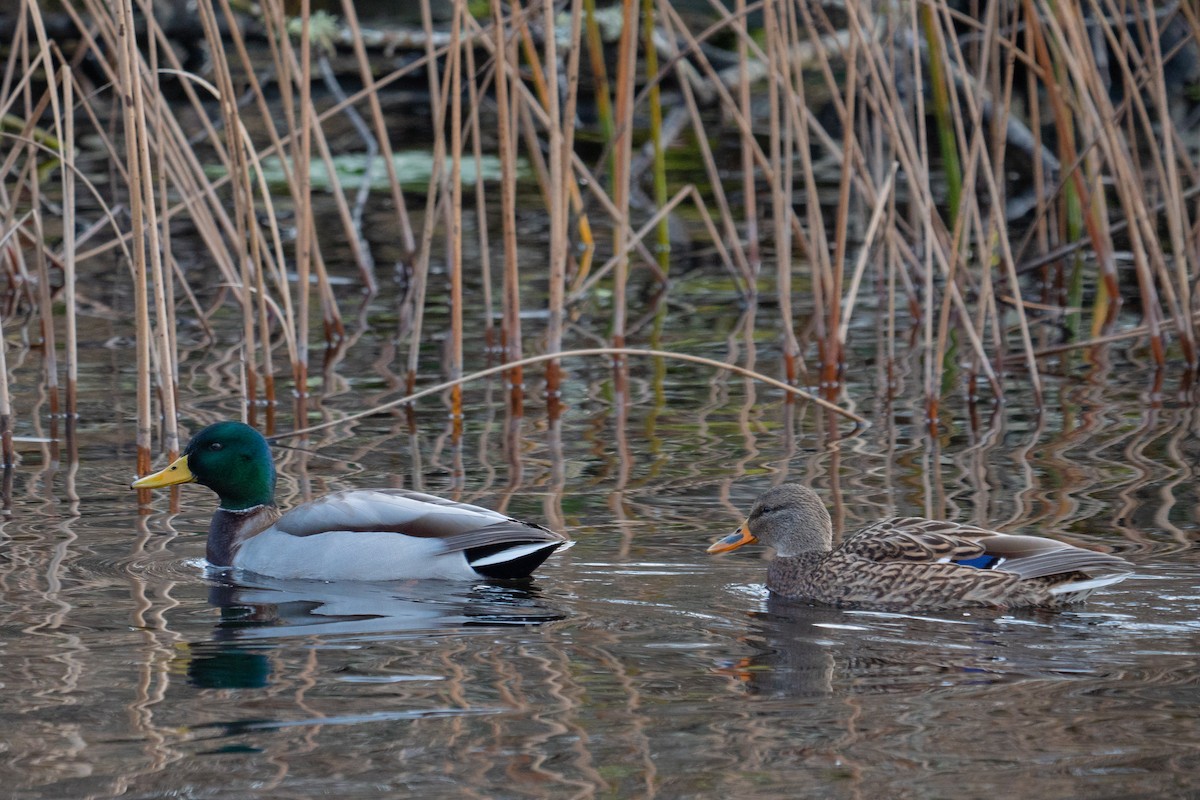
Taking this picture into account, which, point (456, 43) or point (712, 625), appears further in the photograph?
point (456, 43)

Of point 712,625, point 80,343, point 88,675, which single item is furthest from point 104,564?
point 80,343

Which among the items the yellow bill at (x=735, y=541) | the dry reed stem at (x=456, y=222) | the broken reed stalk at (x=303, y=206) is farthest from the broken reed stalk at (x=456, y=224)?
the yellow bill at (x=735, y=541)

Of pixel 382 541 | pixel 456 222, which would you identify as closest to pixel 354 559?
pixel 382 541

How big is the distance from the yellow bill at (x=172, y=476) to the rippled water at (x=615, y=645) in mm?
Answer: 163

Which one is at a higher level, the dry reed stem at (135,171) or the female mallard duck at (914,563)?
the dry reed stem at (135,171)

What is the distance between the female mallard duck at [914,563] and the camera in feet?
17.6

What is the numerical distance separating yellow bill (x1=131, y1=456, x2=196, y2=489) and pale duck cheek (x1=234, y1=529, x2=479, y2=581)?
19.4 inches

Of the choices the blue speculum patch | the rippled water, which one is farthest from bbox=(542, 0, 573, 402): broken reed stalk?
the blue speculum patch

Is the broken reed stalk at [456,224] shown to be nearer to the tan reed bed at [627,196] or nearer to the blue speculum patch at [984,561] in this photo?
the tan reed bed at [627,196]

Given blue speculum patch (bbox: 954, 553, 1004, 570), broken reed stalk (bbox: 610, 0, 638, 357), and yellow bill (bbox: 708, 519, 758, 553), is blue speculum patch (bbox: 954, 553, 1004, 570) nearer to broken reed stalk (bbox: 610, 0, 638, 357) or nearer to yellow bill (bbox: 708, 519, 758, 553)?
yellow bill (bbox: 708, 519, 758, 553)

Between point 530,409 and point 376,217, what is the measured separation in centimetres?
656

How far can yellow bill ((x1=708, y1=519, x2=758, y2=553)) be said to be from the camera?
234 inches

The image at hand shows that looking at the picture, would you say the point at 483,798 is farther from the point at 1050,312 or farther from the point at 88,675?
the point at 1050,312

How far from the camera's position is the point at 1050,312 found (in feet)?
36.1
